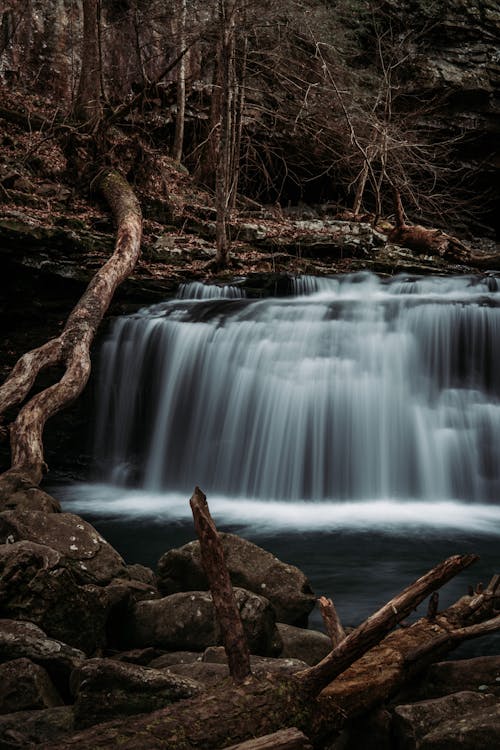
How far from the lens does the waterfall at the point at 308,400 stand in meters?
7.94

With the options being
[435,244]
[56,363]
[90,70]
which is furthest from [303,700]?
[90,70]

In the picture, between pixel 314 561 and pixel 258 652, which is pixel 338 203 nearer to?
pixel 314 561

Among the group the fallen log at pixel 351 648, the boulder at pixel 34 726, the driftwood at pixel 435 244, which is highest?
the driftwood at pixel 435 244

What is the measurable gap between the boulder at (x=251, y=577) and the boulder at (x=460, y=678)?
1.16m

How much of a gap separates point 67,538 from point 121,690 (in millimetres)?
1799

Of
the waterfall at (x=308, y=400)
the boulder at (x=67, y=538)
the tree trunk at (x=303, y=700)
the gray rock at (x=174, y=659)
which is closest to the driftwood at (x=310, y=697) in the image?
the tree trunk at (x=303, y=700)

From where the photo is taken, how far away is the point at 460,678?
3127 mm

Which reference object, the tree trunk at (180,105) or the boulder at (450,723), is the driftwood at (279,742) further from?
the tree trunk at (180,105)

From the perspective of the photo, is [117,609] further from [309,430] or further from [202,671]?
[309,430]

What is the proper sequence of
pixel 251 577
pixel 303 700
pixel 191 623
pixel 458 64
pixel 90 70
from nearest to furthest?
pixel 303 700 < pixel 191 623 < pixel 251 577 < pixel 90 70 < pixel 458 64

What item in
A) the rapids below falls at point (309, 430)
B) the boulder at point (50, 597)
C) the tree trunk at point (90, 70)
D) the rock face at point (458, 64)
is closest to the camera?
the boulder at point (50, 597)

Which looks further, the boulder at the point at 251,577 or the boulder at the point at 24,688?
the boulder at the point at 251,577

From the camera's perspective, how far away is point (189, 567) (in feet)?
14.3

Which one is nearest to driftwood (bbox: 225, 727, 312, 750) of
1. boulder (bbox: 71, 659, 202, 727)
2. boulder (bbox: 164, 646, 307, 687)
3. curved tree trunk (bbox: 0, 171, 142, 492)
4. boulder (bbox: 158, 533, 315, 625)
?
boulder (bbox: 71, 659, 202, 727)
